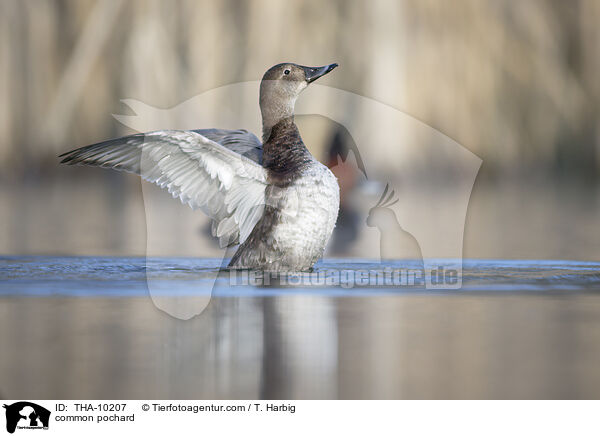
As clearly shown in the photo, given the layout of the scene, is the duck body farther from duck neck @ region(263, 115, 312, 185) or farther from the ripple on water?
the ripple on water

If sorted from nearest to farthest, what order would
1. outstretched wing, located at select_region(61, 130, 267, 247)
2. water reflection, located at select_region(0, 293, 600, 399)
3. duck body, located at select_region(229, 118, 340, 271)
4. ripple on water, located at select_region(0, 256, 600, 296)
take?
water reflection, located at select_region(0, 293, 600, 399) < ripple on water, located at select_region(0, 256, 600, 296) < outstretched wing, located at select_region(61, 130, 267, 247) < duck body, located at select_region(229, 118, 340, 271)

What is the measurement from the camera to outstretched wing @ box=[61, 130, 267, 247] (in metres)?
4.16

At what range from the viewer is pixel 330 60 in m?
9.52

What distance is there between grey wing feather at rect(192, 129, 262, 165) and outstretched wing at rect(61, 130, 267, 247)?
1.32 feet

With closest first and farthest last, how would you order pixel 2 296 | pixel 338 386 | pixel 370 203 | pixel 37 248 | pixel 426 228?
pixel 338 386
pixel 2 296
pixel 37 248
pixel 370 203
pixel 426 228

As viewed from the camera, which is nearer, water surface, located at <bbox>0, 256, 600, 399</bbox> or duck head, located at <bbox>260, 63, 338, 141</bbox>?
water surface, located at <bbox>0, 256, 600, 399</bbox>

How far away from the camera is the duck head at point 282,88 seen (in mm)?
4844

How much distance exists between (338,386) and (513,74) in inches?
317

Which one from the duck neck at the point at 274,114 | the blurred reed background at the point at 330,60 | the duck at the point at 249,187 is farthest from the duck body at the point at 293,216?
the blurred reed background at the point at 330,60

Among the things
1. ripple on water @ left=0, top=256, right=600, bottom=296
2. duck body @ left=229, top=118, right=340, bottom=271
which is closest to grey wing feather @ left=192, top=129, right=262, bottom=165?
duck body @ left=229, top=118, right=340, bottom=271

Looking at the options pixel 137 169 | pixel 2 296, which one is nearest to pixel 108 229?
pixel 137 169

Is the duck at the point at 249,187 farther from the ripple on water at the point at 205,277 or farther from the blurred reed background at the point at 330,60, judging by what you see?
the blurred reed background at the point at 330,60

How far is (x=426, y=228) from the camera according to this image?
6699 millimetres

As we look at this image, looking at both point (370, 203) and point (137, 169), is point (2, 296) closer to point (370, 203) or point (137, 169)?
point (137, 169)
